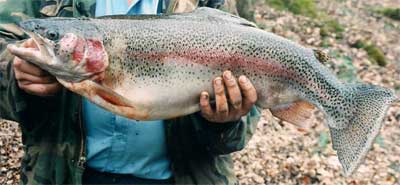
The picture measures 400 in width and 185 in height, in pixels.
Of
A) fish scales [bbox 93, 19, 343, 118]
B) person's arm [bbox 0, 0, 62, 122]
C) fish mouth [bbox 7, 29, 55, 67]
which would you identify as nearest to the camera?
fish mouth [bbox 7, 29, 55, 67]

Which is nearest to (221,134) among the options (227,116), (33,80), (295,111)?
(227,116)

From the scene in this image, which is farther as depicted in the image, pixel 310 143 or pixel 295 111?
A: pixel 310 143

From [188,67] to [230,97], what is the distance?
21 cm

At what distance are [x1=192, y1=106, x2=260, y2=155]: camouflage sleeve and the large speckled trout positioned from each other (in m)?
0.27

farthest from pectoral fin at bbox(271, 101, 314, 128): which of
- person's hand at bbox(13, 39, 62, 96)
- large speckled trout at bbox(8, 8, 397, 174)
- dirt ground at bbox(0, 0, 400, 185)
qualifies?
person's hand at bbox(13, 39, 62, 96)

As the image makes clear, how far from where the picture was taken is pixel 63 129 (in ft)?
11.5

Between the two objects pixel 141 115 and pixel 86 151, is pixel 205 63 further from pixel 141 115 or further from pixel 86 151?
pixel 86 151

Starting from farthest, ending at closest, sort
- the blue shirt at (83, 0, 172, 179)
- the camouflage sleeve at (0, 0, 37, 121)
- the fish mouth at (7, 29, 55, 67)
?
the blue shirt at (83, 0, 172, 179) → the camouflage sleeve at (0, 0, 37, 121) → the fish mouth at (7, 29, 55, 67)

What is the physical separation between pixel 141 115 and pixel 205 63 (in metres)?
0.33

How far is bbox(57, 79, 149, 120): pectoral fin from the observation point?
287 centimetres

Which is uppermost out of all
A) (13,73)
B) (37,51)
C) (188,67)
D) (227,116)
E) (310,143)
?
(37,51)

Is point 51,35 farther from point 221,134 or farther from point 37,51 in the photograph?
point 221,134

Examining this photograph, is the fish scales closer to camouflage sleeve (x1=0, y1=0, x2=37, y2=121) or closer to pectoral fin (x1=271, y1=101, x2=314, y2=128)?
pectoral fin (x1=271, y1=101, x2=314, y2=128)

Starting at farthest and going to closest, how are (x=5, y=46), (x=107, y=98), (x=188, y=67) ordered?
(x=5, y=46), (x=188, y=67), (x=107, y=98)
